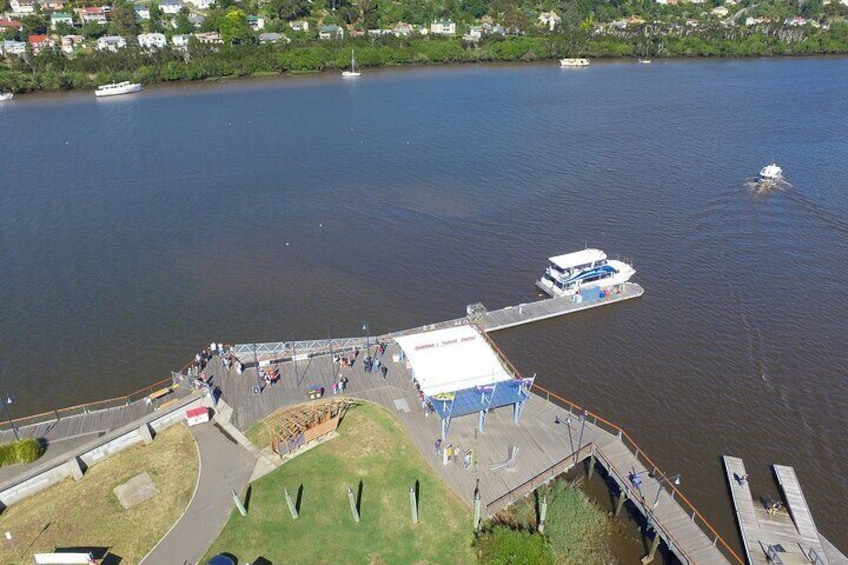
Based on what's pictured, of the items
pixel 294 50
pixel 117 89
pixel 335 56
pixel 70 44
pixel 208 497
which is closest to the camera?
pixel 208 497

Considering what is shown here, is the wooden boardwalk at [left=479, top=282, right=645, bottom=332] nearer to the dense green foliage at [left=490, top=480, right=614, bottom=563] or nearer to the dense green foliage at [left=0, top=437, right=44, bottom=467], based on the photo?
the dense green foliage at [left=490, top=480, right=614, bottom=563]

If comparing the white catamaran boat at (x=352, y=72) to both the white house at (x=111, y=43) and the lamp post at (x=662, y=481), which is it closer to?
the white house at (x=111, y=43)

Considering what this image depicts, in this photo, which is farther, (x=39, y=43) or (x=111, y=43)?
(x=39, y=43)

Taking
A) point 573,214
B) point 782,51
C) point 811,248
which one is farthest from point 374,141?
point 782,51

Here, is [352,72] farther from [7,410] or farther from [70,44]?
[7,410]

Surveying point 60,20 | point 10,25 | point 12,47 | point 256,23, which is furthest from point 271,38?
point 10,25

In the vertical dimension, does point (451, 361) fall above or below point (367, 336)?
above

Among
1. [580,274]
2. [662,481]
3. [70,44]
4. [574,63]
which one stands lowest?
[662,481]
